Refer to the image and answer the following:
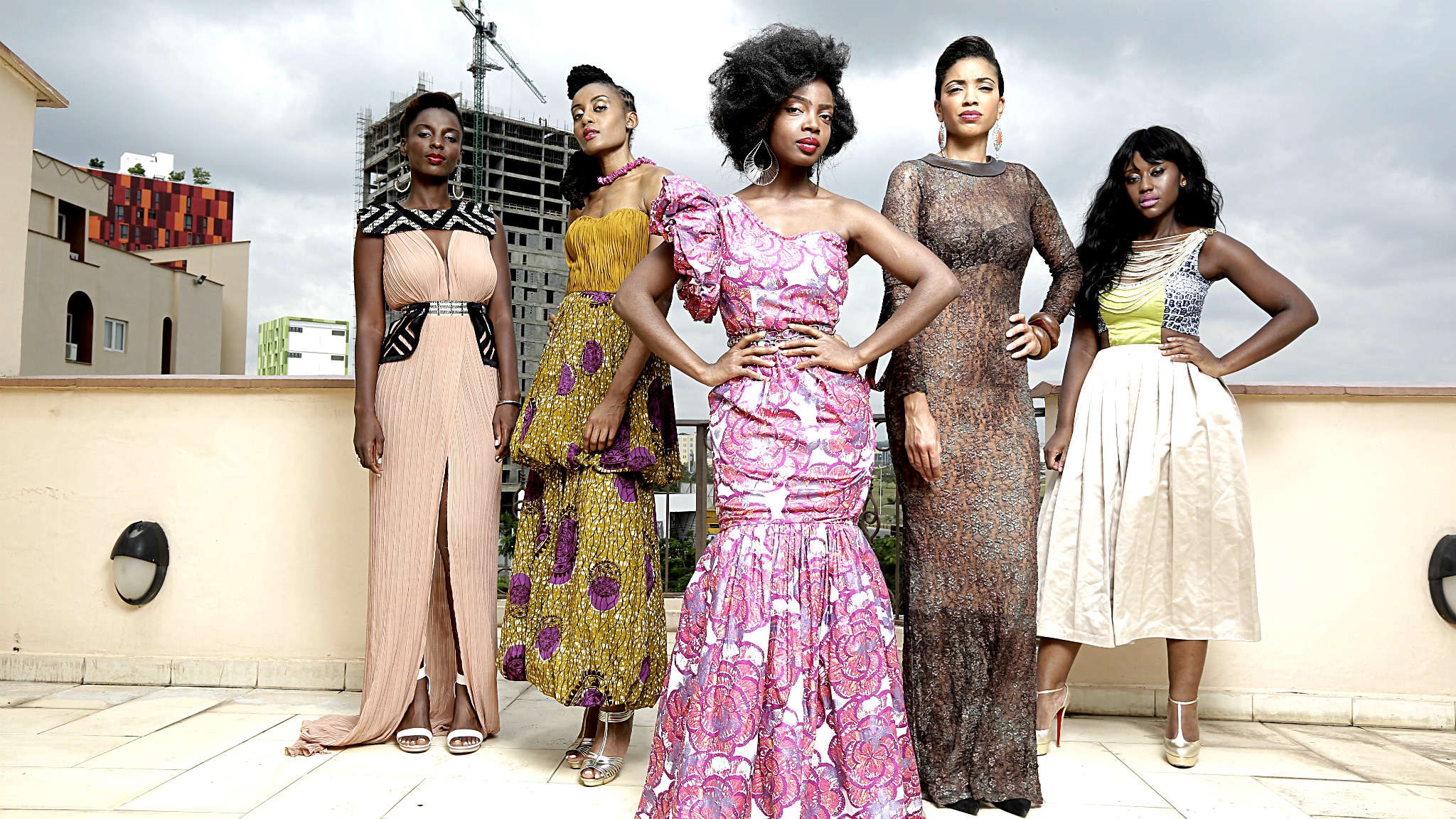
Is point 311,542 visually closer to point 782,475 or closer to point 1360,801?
point 782,475

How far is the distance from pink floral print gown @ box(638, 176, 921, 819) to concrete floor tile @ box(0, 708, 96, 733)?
2.43m

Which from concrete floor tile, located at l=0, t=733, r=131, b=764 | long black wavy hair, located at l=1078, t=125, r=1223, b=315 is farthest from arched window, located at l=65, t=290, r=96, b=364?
long black wavy hair, located at l=1078, t=125, r=1223, b=315

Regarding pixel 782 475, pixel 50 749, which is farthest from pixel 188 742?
pixel 782 475

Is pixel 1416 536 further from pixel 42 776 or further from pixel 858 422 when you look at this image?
pixel 42 776

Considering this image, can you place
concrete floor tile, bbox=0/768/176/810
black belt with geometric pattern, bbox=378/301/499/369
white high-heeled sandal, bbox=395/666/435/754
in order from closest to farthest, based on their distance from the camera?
concrete floor tile, bbox=0/768/176/810, white high-heeled sandal, bbox=395/666/435/754, black belt with geometric pattern, bbox=378/301/499/369

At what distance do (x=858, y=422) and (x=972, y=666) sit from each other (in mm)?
844

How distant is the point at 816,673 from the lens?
2.00 metres

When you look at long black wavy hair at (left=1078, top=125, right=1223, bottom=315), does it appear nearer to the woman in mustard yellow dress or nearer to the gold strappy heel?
the woman in mustard yellow dress

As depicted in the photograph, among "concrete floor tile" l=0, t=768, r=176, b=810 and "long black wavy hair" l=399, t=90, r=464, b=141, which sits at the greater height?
"long black wavy hair" l=399, t=90, r=464, b=141

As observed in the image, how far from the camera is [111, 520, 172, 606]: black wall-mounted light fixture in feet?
12.9

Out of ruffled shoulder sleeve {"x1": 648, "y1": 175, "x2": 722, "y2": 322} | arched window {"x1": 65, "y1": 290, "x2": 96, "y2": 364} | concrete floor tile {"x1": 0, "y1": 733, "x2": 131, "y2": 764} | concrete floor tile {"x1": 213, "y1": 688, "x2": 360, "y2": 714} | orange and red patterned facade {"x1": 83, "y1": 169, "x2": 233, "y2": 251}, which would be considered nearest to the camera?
ruffled shoulder sleeve {"x1": 648, "y1": 175, "x2": 722, "y2": 322}

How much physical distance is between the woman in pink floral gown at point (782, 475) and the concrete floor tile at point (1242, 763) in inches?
50.3

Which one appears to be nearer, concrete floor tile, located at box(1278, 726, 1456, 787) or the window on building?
concrete floor tile, located at box(1278, 726, 1456, 787)

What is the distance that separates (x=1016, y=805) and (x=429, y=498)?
191 cm
